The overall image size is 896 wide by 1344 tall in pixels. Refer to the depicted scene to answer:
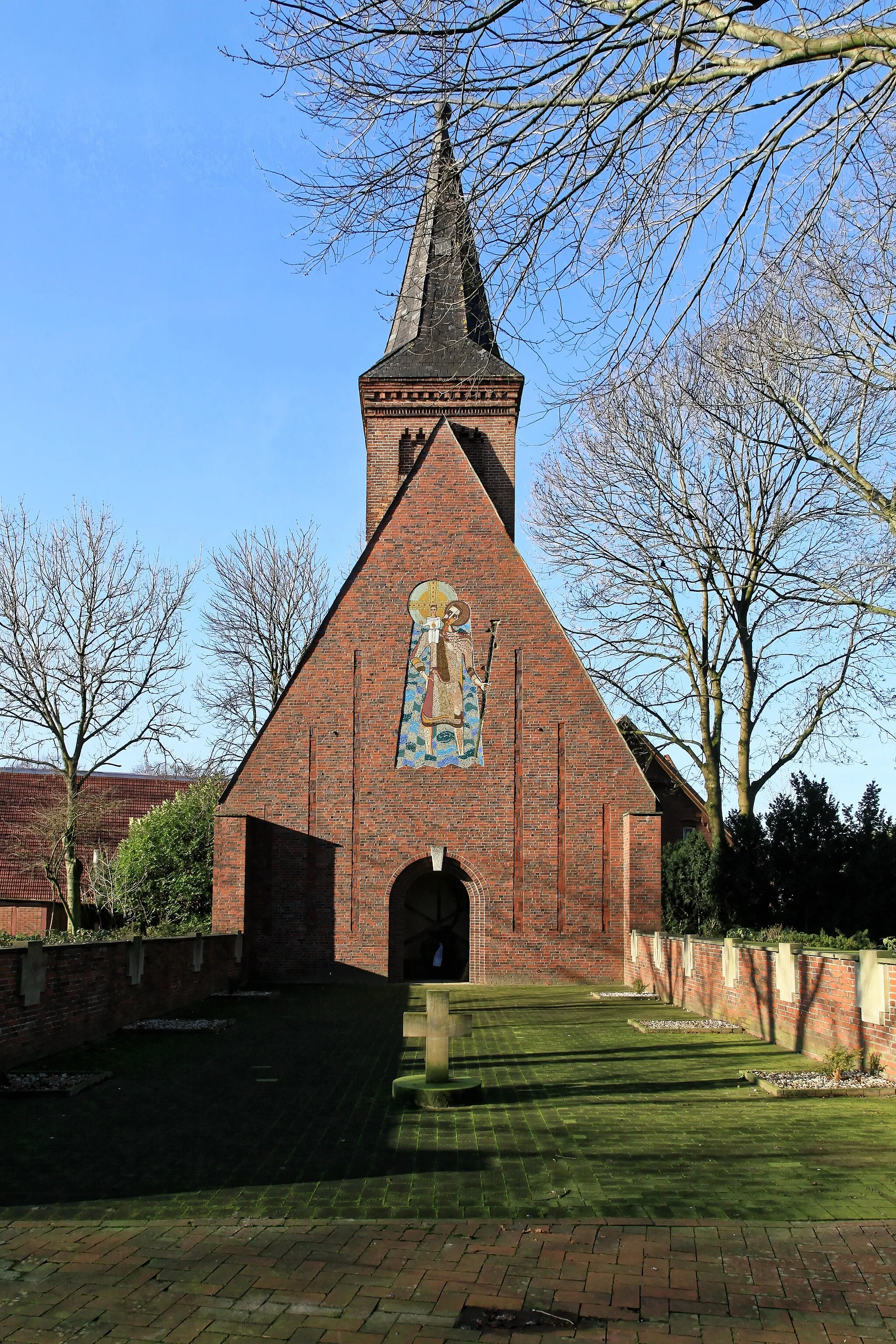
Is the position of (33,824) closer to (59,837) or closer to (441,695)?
(59,837)

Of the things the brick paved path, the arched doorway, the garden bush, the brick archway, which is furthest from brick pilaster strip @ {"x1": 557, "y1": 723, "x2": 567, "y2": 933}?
the brick paved path

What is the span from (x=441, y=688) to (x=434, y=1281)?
20.7 m

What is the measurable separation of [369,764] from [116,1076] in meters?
14.4

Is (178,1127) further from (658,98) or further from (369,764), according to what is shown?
(369,764)

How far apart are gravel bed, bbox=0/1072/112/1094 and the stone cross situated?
114 inches

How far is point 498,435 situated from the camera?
104 feet

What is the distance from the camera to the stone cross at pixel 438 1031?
10.1 metres

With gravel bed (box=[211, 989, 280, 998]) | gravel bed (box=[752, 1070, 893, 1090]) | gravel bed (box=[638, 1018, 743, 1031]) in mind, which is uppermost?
gravel bed (box=[752, 1070, 893, 1090])

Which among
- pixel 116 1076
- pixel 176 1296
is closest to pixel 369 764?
pixel 116 1076

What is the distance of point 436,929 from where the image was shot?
26641mm

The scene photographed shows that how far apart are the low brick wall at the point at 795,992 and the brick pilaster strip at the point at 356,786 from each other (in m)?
7.71

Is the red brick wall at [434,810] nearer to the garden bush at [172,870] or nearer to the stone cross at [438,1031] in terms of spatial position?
the garden bush at [172,870]

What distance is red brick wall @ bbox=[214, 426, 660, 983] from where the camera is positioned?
24547 mm

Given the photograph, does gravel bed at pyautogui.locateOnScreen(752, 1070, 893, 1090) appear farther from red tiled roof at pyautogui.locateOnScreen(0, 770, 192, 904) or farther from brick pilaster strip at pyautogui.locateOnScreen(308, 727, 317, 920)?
red tiled roof at pyautogui.locateOnScreen(0, 770, 192, 904)
